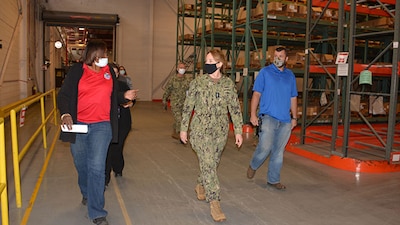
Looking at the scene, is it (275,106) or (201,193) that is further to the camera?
(275,106)

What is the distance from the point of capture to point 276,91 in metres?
5.46

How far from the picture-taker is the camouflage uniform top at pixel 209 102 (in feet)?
14.3

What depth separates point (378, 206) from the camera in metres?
5.05

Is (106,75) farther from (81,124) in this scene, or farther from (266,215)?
(266,215)

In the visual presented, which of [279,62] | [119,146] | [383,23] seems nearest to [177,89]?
[119,146]

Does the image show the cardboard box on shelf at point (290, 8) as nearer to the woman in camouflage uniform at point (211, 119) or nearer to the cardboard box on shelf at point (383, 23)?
the cardboard box on shelf at point (383, 23)

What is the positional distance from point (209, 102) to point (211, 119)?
0.19m

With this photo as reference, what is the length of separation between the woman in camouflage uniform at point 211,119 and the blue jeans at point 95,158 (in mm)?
885

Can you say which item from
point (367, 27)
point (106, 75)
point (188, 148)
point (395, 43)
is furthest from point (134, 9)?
point (106, 75)

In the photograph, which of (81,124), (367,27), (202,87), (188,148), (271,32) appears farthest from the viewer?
(271,32)

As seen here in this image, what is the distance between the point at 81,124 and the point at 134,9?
65.1 ft

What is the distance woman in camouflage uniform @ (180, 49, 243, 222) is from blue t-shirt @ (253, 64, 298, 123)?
115cm

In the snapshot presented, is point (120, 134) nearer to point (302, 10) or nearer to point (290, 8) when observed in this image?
point (290, 8)

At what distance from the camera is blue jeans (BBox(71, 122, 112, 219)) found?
4.01 meters
